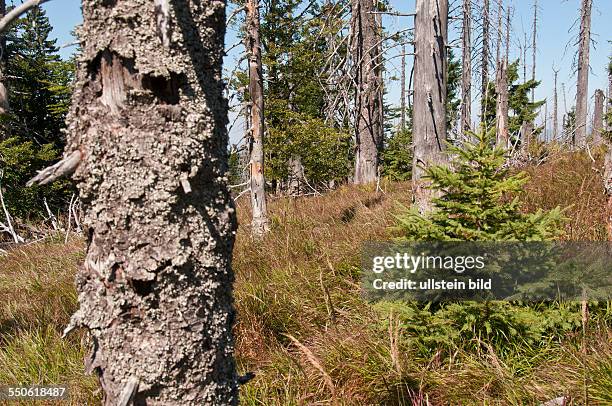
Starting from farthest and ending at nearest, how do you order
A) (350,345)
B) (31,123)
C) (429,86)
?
(31,123) → (429,86) → (350,345)

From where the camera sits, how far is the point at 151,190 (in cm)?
122

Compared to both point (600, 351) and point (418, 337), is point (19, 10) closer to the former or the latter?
point (418, 337)

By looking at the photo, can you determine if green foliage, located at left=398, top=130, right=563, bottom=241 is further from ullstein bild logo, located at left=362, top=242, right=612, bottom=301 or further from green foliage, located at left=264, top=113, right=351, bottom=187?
green foliage, located at left=264, top=113, right=351, bottom=187

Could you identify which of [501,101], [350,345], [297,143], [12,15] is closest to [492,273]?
[350,345]

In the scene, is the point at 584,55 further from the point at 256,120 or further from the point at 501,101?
the point at 256,120

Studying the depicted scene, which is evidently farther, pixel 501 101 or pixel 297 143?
pixel 297 143

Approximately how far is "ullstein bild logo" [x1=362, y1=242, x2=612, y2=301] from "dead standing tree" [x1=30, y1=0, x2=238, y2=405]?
186 cm

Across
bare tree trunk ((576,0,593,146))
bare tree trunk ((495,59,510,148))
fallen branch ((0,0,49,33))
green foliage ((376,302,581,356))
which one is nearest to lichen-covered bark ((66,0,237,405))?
fallen branch ((0,0,49,33))

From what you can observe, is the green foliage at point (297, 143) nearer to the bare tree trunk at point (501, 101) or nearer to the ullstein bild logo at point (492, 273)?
the bare tree trunk at point (501, 101)

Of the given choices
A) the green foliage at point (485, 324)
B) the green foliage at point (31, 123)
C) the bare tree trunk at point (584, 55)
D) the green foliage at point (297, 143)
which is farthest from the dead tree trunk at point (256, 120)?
the bare tree trunk at point (584, 55)

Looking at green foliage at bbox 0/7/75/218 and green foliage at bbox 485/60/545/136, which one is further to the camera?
green foliage at bbox 485/60/545/136

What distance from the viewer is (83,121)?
1.23 m

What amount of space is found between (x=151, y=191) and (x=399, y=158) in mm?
19375

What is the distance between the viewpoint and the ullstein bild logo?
2.71 metres
